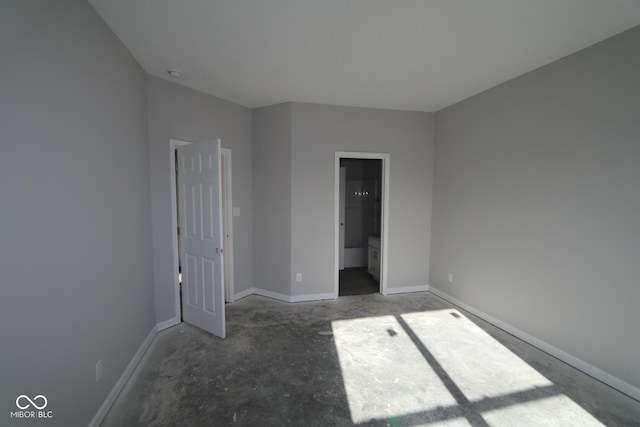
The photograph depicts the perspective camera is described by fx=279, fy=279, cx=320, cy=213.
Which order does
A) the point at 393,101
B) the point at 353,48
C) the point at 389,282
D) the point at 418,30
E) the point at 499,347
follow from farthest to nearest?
1. the point at 389,282
2. the point at 393,101
3. the point at 499,347
4. the point at 353,48
5. the point at 418,30

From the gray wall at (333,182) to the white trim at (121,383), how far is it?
1789 millimetres

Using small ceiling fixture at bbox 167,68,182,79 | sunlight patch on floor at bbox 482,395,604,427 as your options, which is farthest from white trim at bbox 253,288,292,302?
small ceiling fixture at bbox 167,68,182,79

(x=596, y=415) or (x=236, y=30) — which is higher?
(x=236, y=30)

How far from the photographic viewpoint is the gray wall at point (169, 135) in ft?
9.52

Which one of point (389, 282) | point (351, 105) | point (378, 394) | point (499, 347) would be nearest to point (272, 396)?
point (378, 394)

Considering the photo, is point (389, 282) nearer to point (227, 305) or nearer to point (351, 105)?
point (227, 305)

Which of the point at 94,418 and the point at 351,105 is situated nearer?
the point at 94,418

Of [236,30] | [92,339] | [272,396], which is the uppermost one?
[236,30]

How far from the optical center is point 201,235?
3021 millimetres

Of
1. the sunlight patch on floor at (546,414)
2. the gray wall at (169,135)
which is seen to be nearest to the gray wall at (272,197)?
the gray wall at (169,135)

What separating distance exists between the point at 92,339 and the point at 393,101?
3831 mm

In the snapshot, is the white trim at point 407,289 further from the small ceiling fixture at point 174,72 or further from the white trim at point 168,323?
the small ceiling fixture at point 174,72

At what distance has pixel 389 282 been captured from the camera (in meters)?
4.22

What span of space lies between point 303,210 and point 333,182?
58cm
